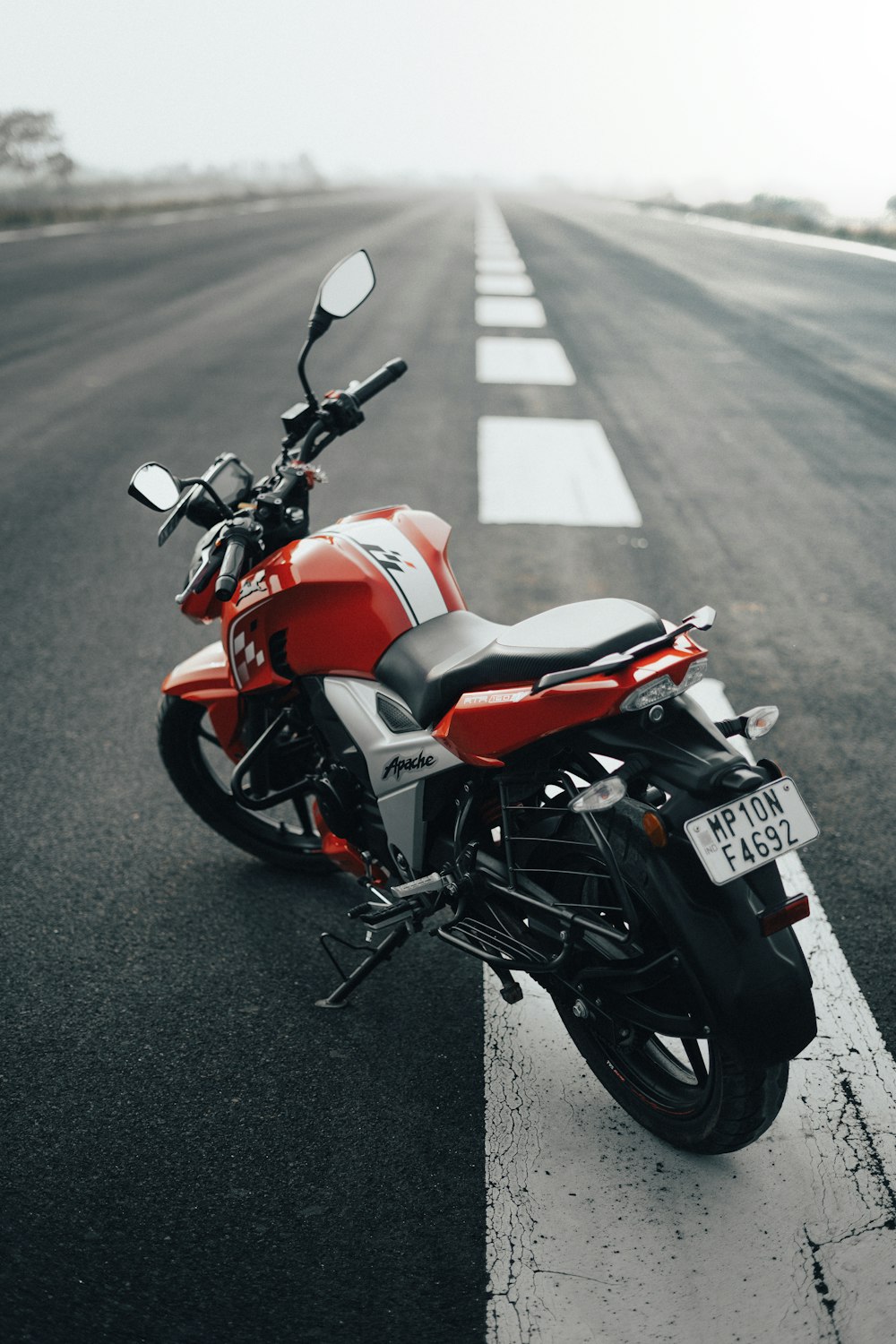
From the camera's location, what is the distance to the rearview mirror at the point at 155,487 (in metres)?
2.30

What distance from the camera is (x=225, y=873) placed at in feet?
10.5

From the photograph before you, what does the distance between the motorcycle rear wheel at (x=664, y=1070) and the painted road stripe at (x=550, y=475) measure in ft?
13.3

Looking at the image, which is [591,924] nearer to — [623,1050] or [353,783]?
[623,1050]

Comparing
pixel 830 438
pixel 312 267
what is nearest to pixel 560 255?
pixel 312 267

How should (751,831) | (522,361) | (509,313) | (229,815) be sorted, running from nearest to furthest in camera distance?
1. (751,831)
2. (229,815)
3. (522,361)
4. (509,313)

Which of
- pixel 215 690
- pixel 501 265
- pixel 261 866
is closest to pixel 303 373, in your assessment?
pixel 215 690

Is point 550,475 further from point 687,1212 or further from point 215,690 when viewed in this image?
point 687,1212

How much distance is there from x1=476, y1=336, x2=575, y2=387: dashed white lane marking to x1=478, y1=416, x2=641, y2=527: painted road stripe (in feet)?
4.51

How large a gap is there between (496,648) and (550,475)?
16.0 ft

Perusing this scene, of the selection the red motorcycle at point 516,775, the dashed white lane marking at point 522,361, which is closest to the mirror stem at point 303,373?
the red motorcycle at point 516,775

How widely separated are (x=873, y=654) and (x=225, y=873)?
2.99m

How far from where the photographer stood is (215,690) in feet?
9.50

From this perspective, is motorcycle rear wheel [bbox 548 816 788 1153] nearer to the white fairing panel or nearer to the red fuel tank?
the white fairing panel

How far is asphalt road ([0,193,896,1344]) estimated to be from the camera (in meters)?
2.06
